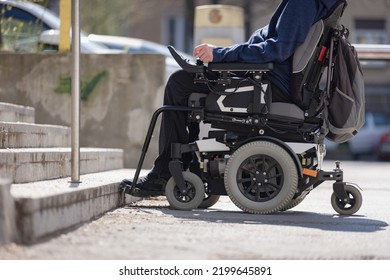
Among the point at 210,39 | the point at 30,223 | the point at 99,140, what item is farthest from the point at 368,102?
the point at 30,223

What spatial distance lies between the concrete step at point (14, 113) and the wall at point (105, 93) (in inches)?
70.6

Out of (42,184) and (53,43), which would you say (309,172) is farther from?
(53,43)

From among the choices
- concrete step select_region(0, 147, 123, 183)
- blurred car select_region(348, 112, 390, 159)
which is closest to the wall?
concrete step select_region(0, 147, 123, 183)

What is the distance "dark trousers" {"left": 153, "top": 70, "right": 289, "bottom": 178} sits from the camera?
6539 mm

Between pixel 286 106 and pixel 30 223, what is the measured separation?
2476 mm

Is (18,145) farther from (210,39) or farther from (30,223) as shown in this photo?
(210,39)

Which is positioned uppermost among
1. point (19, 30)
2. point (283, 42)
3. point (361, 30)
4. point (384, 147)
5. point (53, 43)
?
point (361, 30)

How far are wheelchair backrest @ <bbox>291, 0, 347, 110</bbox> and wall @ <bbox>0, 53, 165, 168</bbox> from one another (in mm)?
4126

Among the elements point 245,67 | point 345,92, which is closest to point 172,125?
point 245,67

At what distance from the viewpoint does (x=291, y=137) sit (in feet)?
21.1

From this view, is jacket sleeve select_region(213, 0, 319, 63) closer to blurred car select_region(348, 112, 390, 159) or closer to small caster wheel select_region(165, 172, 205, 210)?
small caster wheel select_region(165, 172, 205, 210)

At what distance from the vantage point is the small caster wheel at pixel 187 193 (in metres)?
6.45

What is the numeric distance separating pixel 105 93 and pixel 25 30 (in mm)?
2709

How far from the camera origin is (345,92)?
21.3 feet
